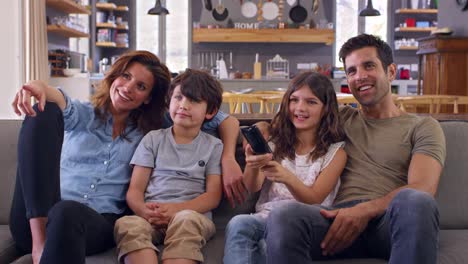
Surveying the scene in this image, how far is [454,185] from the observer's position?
6.73ft

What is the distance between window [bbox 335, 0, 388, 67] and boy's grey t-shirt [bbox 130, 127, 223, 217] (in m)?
8.36

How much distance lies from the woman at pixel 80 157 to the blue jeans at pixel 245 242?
0.37 m

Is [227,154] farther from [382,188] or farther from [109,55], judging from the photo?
[109,55]

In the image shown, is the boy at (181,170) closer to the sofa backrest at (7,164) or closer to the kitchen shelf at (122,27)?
the sofa backrest at (7,164)

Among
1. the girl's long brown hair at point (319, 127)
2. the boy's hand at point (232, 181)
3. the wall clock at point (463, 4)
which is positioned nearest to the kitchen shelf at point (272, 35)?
the wall clock at point (463, 4)

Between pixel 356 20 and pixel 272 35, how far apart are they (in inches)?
72.2

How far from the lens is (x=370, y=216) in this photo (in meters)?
1.69

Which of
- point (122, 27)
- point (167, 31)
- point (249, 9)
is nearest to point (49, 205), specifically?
point (249, 9)

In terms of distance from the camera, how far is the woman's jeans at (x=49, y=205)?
1.51 m

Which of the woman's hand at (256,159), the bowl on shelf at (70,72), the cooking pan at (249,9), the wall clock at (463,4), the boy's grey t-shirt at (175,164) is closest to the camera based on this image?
the woman's hand at (256,159)

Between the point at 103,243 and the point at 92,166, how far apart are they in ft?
1.11

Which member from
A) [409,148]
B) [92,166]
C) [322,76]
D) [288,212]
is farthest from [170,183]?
[409,148]

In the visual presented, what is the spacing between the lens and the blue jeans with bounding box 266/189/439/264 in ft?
4.72

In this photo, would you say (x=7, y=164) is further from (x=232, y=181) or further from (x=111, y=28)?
(x=111, y=28)
